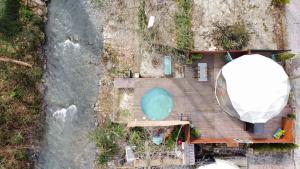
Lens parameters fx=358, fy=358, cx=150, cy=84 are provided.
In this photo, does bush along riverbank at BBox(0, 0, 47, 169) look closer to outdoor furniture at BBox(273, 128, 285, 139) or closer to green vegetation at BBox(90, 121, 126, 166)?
green vegetation at BBox(90, 121, 126, 166)

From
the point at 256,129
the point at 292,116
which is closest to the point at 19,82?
the point at 256,129

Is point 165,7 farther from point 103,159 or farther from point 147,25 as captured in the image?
point 103,159

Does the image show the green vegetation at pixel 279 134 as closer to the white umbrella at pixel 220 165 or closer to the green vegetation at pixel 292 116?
the green vegetation at pixel 292 116

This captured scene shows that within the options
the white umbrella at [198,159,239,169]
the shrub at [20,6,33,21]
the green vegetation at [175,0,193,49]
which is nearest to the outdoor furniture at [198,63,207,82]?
the green vegetation at [175,0,193,49]

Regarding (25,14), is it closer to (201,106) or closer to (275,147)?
(201,106)

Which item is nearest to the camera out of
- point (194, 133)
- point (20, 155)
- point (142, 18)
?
point (194, 133)

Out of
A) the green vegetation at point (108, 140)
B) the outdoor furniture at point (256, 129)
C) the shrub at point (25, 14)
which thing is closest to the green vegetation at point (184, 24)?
the outdoor furniture at point (256, 129)
